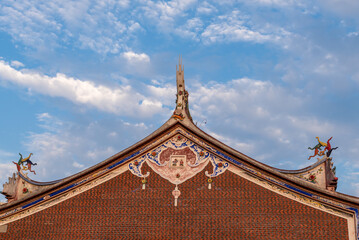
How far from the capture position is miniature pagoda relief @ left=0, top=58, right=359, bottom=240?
14.8m

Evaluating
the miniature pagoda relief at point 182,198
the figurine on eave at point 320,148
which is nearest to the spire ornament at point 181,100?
the miniature pagoda relief at point 182,198

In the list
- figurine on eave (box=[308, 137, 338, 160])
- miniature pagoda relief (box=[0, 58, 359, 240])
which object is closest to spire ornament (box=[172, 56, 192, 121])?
miniature pagoda relief (box=[0, 58, 359, 240])

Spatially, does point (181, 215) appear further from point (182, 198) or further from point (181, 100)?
point (181, 100)

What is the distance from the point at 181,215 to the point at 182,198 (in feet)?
2.09

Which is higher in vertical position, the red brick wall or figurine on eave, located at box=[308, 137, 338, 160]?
figurine on eave, located at box=[308, 137, 338, 160]

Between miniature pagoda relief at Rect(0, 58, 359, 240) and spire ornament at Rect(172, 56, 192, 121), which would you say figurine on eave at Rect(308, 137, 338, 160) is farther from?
spire ornament at Rect(172, 56, 192, 121)

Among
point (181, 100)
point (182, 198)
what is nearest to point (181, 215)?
point (182, 198)

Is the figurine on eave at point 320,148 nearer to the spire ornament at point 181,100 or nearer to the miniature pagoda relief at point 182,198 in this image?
the miniature pagoda relief at point 182,198

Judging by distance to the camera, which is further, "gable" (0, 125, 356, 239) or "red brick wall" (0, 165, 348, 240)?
"gable" (0, 125, 356, 239)

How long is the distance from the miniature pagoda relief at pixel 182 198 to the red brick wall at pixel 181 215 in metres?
0.03

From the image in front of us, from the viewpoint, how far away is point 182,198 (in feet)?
51.7

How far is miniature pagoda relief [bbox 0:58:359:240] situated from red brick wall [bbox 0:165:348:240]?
34 millimetres

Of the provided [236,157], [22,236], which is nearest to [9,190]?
[22,236]

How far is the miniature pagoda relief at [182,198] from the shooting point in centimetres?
1481
